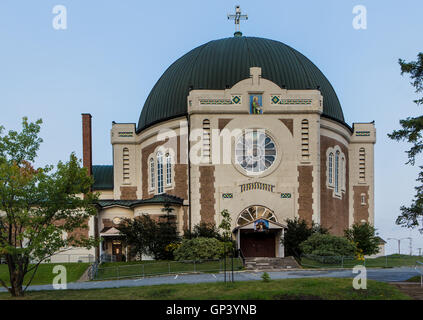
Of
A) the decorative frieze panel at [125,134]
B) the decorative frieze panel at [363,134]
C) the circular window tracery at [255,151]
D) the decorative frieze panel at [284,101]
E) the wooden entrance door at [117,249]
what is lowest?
the wooden entrance door at [117,249]

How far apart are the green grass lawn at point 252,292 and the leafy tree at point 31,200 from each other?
1.79m

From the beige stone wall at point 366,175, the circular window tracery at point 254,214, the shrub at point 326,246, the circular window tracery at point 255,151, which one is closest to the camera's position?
the shrub at point 326,246

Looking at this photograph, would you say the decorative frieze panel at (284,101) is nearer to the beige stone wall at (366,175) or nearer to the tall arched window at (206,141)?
the tall arched window at (206,141)

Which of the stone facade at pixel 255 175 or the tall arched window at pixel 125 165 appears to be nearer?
the stone facade at pixel 255 175

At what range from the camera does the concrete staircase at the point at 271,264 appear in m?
34.7

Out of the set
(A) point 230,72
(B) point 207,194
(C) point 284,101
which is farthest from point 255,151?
(A) point 230,72

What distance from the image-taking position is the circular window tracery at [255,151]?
42.8m

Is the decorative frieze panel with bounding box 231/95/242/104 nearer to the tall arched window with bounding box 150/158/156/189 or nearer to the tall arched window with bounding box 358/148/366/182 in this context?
the tall arched window with bounding box 150/158/156/189

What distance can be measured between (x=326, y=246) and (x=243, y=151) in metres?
10.8

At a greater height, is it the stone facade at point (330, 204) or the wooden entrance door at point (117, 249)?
the stone facade at point (330, 204)

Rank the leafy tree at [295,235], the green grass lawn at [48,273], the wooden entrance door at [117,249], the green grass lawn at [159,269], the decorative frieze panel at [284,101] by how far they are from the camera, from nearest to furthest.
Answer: the green grass lawn at [48,273] → the green grass lawn at [159,269] → the leafy tree at [295,235] → the decorative frieze panel at [284,101] → the wooden entrance door at [117,249]

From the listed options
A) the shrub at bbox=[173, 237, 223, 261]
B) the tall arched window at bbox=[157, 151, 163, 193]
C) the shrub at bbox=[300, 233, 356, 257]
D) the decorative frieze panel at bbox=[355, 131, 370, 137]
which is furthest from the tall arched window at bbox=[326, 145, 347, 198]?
the tall arched window at bbox=[157, 151, 163, 193]

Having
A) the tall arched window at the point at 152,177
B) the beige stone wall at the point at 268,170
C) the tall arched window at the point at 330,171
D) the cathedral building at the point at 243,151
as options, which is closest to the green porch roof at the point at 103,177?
the cathedral building at the point at 243,151

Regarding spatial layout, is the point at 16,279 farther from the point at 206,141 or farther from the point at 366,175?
the point at 366,175
